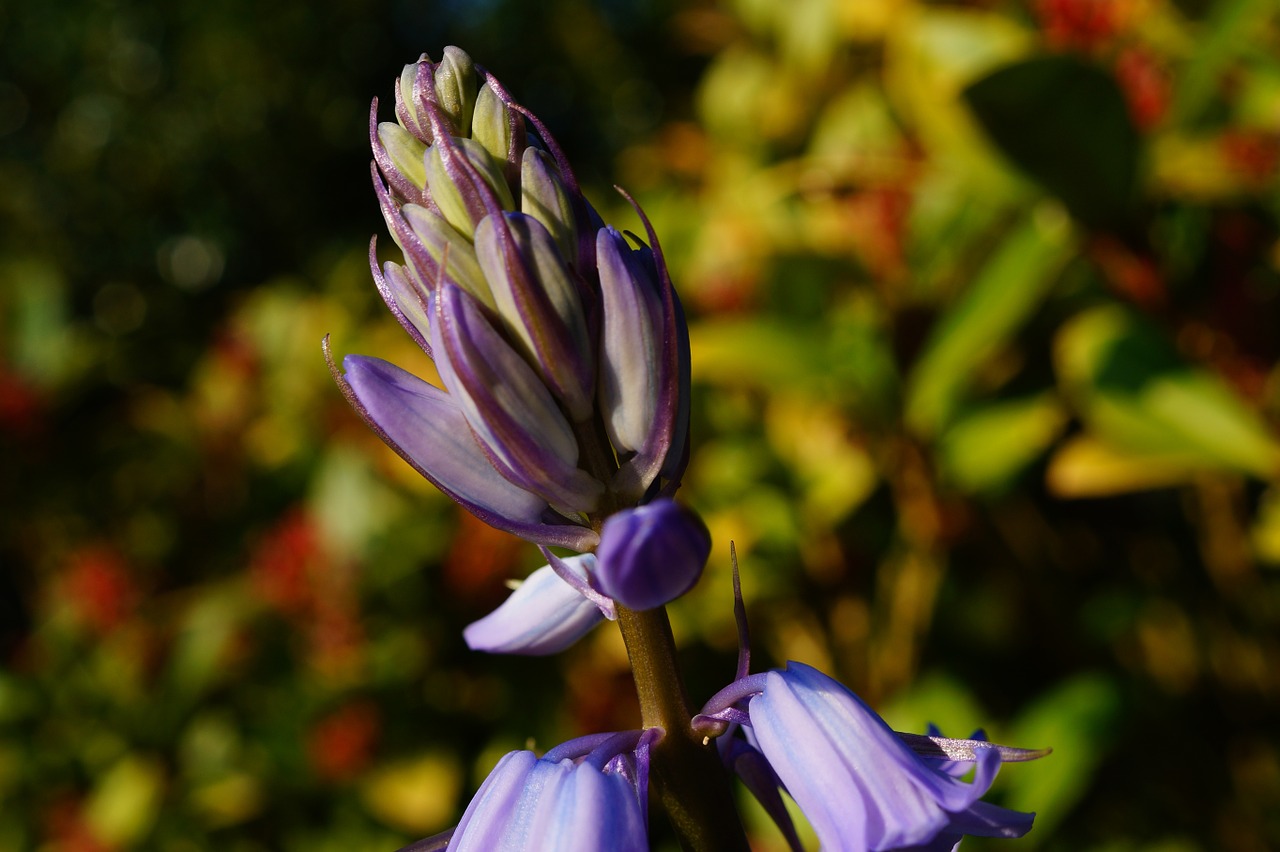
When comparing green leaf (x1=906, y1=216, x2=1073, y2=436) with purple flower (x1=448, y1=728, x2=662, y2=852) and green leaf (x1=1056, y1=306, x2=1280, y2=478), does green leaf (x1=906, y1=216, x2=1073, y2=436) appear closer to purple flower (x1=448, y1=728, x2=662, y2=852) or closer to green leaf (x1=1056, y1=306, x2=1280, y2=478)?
green leaf (x1=1056, y1=306, x2=1280, y2=478)

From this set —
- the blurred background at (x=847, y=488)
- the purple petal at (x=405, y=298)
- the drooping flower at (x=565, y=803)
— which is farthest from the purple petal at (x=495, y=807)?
the blurred background at (x=847, y=488)

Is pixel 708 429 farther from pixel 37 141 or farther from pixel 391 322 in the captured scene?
pixel 37 141

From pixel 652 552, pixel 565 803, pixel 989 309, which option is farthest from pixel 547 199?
pixel 989 309

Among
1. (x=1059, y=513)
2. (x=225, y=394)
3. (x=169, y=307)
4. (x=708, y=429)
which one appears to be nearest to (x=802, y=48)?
(x=708, y=429)

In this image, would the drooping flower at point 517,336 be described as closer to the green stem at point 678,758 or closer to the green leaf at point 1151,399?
the green stem at point 678,758

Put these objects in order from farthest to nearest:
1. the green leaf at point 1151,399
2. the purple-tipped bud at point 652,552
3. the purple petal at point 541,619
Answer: the green leaf at point 1151,399
the purple petal at point 541,619
the purple-tipped bud at point 652,552

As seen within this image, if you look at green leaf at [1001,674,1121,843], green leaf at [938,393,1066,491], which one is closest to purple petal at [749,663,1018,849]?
green leaf at [1001,674,1121,843]
